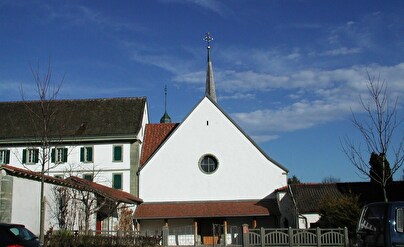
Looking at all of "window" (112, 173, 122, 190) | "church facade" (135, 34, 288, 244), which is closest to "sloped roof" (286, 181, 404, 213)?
"church facade" (135, 34, 288, 244)

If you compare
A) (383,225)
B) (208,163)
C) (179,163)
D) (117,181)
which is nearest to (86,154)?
(117,181)

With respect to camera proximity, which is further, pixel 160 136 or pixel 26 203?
pixel 160 136

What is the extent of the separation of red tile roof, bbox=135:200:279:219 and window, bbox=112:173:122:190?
2.55 meters

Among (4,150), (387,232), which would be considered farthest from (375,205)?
(4,150)

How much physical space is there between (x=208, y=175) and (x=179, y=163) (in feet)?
8.37

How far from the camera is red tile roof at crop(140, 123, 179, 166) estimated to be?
132ft

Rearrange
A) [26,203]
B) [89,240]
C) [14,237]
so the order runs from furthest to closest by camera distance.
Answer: [89,240], [26,203], [14,237]

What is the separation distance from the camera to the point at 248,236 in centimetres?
2530

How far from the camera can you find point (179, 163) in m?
38.2

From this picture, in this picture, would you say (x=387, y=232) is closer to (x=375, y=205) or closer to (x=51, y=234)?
(x=375, y=205)

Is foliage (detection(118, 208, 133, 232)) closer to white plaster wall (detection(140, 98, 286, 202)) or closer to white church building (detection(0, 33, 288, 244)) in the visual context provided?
white church building (detection(0, 33, 288, 244))

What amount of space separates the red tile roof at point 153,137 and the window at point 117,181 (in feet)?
7.26

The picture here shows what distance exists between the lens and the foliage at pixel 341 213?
91.2ft

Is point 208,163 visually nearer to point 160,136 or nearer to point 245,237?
point 160,136
